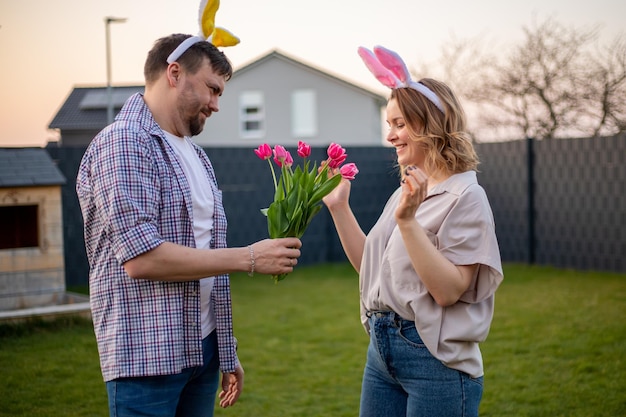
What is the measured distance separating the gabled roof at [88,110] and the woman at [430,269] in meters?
25.2

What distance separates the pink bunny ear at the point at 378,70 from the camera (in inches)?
86.0

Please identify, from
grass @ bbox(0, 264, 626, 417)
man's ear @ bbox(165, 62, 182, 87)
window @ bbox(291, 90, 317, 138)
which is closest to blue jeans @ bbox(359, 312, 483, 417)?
man's ear @ bbox(165, 62, 182, 87)

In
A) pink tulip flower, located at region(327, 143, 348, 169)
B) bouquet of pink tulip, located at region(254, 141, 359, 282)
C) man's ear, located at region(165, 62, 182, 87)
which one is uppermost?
man's ear, located at region(165, 62, 182, 87)

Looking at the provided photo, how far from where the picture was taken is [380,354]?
84.4 inches

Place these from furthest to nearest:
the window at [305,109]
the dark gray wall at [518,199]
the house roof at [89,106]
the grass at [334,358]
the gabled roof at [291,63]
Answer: the house roof at [89,106], the window at [305,109], the gabled roof at [291,63], the dark gray wall at [518,199], the grass at [334,358]

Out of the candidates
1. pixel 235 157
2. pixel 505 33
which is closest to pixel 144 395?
pixel 235 157

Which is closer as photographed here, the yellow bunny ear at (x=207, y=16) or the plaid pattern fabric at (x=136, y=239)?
the plaid pattern fabric at (x=136, y=239)

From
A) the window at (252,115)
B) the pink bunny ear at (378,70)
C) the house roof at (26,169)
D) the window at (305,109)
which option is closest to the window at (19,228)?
the house roof at (26,169)

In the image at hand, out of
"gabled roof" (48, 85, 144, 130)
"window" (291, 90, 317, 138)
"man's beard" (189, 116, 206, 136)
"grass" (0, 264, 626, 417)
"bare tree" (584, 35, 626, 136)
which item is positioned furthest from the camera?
Result: "gabled roof" (48, 85, 144, 130)

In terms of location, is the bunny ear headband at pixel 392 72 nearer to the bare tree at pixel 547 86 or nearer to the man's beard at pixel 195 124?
the man's beard at pixel 195 124

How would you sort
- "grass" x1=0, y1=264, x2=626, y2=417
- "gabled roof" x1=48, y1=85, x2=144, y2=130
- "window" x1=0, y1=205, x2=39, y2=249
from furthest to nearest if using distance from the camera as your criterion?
1. "gabled roof" x1=48, y1=85, x2=144, y2=130
2. "window" x1=0, y1=205, x2=39, y2=249
3. "grass" x1=0, y1=264, x2=626, y2=417

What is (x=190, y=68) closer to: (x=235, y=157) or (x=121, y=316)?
(x=121, y=316)

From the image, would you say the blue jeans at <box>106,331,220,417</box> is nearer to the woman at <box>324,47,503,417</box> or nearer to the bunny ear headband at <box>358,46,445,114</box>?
the woman at <box>324,47,503,417</box>

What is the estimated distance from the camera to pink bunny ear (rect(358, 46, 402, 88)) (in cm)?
219
